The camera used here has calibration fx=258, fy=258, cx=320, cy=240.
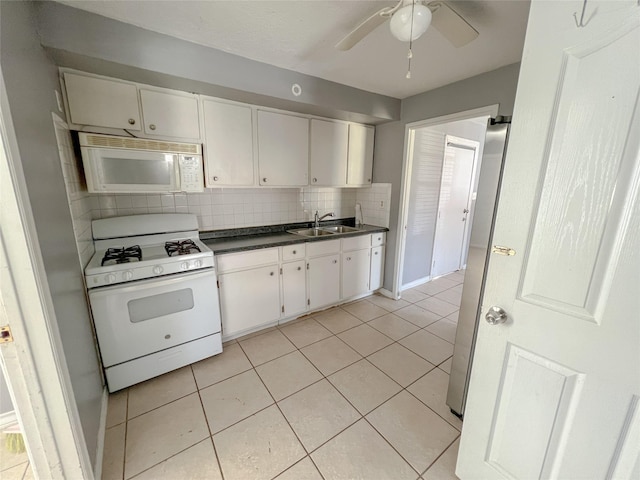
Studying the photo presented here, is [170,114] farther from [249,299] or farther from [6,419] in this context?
[6,419]

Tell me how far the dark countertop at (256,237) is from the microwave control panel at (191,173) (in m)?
0.53

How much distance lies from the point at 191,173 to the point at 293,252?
44.1 inches

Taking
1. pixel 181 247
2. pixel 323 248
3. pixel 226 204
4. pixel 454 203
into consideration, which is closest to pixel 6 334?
pixel 181 247

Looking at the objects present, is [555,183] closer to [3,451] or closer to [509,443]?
[509,443]

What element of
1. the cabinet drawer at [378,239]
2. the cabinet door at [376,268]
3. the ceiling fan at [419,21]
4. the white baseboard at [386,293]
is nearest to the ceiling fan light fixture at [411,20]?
the ceiling fan at [419,21]

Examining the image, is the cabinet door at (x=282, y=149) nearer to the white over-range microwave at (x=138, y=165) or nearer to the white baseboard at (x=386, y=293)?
the white over-range microwave at (x=138, y=165)

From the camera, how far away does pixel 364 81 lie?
2.36 meters

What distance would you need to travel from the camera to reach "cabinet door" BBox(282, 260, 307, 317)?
8.39 ft

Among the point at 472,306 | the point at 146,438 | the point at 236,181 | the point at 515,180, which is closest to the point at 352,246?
the point at 236,181

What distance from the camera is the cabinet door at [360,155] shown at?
3.01 meters

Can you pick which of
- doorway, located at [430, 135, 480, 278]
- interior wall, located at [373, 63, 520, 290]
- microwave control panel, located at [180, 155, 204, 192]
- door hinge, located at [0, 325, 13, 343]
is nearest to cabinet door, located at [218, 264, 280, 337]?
microwave control panel, located at [180, 155, 204, 192]

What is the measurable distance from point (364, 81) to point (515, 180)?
1907mm

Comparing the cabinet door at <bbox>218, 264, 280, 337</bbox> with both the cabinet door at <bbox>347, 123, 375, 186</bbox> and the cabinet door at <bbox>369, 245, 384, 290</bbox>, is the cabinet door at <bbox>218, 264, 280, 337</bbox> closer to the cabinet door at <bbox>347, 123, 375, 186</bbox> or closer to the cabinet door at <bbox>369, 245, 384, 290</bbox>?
the cabinet door at <bbox>369, 245, 384, 290</bbox>

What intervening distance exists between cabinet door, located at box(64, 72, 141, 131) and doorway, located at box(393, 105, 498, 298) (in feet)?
8.26
